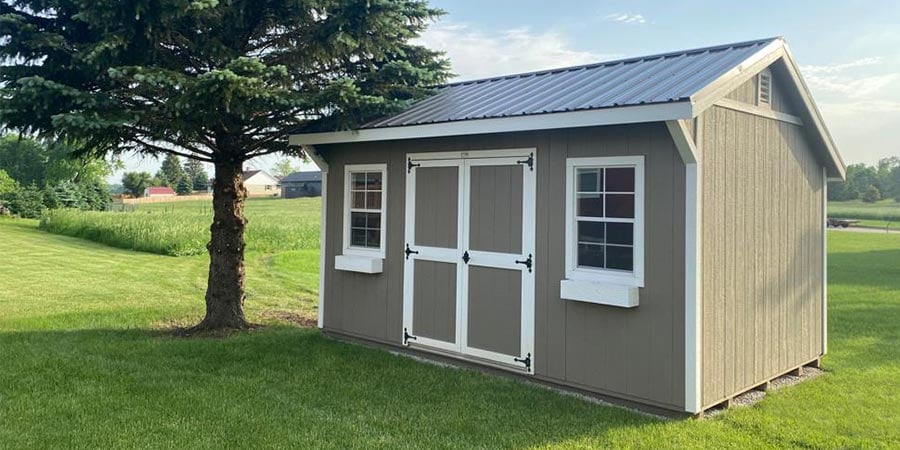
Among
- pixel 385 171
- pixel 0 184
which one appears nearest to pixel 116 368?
pixel 385 171

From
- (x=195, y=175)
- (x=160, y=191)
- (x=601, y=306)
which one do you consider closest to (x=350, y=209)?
(x=601, y=306)

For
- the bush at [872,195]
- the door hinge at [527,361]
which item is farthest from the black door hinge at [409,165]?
the bush at [872,195]

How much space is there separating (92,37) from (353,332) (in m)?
4.10

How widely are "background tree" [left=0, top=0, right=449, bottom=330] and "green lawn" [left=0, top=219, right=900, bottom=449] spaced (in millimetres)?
1555

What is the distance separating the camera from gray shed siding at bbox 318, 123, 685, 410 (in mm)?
4793

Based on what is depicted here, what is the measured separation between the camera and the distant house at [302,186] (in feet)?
213

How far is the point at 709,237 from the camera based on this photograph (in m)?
4.84

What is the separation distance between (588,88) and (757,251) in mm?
1990

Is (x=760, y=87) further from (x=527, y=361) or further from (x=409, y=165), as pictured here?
(x=409, y=165)

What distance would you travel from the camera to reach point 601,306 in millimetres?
5191

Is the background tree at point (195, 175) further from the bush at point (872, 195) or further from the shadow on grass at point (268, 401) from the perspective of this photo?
the shadow on grass at point (268, 401)

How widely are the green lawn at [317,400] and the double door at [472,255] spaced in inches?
14.4

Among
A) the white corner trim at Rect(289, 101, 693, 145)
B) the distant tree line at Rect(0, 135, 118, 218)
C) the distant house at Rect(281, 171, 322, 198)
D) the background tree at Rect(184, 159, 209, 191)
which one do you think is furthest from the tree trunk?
the background tree at Rect(184, 159, 209, 191)

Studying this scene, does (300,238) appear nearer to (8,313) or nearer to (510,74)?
(8,313)
